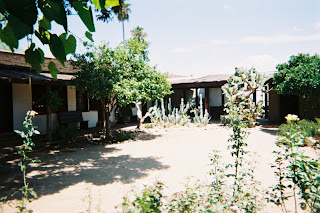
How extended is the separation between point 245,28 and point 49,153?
456 inches

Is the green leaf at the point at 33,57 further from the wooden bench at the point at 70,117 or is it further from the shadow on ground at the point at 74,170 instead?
the wooden bench at the point at 70,117

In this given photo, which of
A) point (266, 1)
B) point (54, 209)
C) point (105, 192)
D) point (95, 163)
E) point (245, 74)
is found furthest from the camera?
point (245, 74)

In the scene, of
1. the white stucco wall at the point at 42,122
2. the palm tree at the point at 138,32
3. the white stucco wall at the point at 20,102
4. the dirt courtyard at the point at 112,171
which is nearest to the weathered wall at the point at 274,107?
the dirt courtyard at the point at 112,171

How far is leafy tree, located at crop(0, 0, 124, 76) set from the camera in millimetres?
833

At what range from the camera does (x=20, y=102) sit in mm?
9602

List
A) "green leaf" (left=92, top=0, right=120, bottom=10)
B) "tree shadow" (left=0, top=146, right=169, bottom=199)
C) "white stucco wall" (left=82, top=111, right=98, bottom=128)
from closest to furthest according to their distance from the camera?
"green leaf" (left=92, top=0, right=120, bottom=10) < "tree shadow" (left=0, top=146, right=169, bottom=199) < "white stucco wall" (left=82, top=111, right=98, bottom=128)

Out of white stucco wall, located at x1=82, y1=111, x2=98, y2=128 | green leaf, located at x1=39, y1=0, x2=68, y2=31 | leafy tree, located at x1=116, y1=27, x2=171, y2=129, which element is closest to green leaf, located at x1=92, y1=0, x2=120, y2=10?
green leaf, located at x1=39, y1=0, x2=68, y2=31

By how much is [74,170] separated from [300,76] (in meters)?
10.3

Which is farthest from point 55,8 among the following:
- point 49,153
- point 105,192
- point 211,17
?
point 211,17

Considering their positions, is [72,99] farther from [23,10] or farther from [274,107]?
[274,107]

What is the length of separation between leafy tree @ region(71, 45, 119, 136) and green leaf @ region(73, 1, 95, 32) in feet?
23.6

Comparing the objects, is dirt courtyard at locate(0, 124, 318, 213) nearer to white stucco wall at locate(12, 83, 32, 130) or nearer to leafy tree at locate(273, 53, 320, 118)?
white stucco wall at locate(12, 83, 32, 130)

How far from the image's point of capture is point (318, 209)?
187cm

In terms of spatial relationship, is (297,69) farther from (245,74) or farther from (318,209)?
(318,209)
